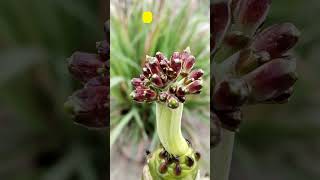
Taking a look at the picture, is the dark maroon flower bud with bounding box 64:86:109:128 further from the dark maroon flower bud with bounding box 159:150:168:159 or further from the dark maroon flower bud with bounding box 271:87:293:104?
the dark maroon flower bud with bounding box 271:87:293:104

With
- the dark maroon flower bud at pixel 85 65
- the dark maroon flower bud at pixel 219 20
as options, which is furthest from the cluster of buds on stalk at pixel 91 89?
the dark maroon flower bud at pixel 219 20

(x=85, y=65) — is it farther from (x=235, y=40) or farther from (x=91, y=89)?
(x=235, y=40)

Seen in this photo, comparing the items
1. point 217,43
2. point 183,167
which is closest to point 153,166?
point 183,167

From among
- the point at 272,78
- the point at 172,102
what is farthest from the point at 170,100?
the point at 272,78

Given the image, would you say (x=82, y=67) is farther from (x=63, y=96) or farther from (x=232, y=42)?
(x=232, y=42)

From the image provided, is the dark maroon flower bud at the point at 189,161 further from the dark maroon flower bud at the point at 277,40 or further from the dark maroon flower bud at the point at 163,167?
the dark maroon flower bud at the point at 277,40

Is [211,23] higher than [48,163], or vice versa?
[211,23]
